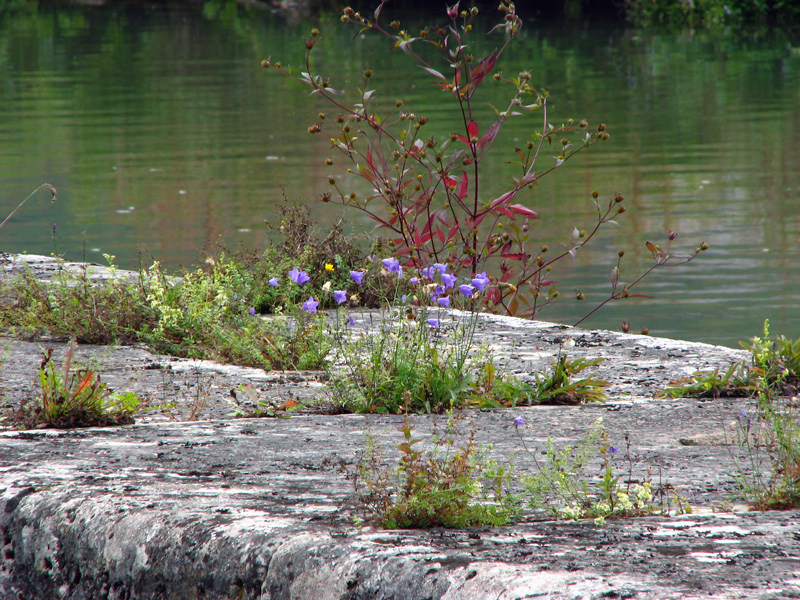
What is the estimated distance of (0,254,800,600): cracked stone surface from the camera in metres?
1.85

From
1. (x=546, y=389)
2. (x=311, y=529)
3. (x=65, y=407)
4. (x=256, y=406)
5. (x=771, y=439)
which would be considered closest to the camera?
(x=311, y=529)

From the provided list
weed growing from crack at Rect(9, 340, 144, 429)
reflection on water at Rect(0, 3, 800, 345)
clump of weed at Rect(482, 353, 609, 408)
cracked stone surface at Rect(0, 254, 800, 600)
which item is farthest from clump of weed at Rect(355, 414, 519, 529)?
reflection on water at Rect(0, 3, 800, 345)

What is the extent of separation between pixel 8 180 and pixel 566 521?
12251 mm

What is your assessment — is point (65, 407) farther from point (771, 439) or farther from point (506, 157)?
point (506, 157)

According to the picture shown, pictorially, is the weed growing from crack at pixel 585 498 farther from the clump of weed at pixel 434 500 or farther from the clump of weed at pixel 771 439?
the clump of weed at pixel 771 439

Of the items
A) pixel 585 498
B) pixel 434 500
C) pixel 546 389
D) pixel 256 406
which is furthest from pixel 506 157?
pixel 434 500

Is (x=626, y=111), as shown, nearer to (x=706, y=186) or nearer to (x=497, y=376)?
(x=706, y=186)

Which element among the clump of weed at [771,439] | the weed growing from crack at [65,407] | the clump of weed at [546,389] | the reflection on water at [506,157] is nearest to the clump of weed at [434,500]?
the clump of weed at [771,439]

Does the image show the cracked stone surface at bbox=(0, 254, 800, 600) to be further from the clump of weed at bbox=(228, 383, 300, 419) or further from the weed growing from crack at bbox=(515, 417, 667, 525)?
the clump of weed at bbox=(228, 383, 300, 419)

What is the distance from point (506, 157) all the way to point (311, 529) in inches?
488

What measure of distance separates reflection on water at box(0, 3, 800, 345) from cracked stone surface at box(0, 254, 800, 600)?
4.19m

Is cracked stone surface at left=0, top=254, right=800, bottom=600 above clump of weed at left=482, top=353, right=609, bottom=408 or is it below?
above

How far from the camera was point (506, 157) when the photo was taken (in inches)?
558

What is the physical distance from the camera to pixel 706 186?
12.0m
